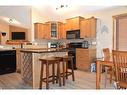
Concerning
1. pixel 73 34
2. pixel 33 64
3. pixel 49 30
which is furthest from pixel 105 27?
pixel 33 64

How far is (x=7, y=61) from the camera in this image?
5453 millimetres

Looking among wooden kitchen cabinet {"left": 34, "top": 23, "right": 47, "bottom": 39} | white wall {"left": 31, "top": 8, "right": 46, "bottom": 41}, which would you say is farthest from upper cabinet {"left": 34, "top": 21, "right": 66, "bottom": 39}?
white wall {"left": 31, "top": 8, "right": 46, "bottom": 41}

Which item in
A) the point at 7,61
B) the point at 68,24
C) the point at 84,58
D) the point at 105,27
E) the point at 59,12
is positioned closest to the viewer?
the point at 7,61

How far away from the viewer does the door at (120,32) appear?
5.38 meters

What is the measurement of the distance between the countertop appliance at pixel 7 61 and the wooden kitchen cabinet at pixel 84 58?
2.36 metres

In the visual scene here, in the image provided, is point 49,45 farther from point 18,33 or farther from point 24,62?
point 24,62

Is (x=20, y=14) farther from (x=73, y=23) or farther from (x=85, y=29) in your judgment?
(x=85, y=29)

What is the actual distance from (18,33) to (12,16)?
0.70 m

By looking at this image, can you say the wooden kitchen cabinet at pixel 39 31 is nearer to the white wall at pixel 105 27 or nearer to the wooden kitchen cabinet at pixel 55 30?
the wooden kitchen cabinet at pixel 55 30

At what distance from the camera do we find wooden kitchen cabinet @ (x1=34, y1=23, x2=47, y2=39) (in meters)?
6.98

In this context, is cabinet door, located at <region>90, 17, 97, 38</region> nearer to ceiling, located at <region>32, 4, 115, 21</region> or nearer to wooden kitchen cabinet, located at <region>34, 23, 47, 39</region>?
ceiling, located at <region>32, 4, 115, 21</region>

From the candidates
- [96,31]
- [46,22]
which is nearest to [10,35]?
[46,22]

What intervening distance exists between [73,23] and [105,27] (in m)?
1.34
